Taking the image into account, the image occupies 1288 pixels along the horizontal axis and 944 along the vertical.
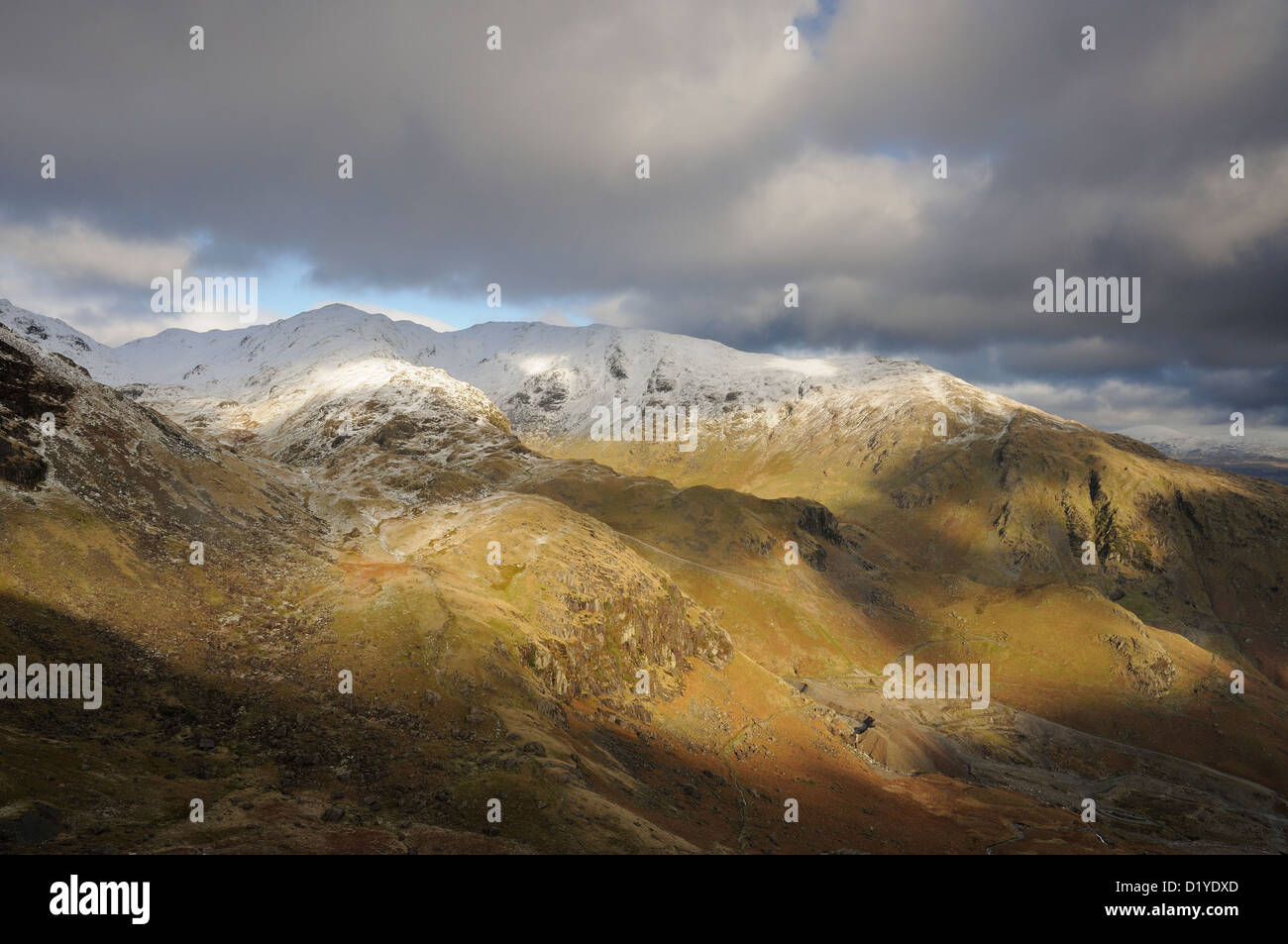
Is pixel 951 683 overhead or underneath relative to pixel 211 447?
underneath

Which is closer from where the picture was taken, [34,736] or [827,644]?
[34,736]

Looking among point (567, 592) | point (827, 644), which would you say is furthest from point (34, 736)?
point (827, 644)

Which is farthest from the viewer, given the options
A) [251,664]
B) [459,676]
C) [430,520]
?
[430,520]

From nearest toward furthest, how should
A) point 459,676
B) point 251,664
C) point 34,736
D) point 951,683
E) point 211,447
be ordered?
1. point 34,736
2. point 251,664
3. point 459,676
4. point 211,447
5. point 951,683

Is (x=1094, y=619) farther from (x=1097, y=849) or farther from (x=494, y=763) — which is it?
(x=494, y=763)

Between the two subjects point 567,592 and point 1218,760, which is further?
point 1218,760

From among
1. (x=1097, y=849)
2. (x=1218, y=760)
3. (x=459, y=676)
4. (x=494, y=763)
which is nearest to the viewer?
(x=494, y=763)

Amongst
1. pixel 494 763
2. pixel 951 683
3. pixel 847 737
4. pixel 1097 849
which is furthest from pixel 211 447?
pixel 951 683

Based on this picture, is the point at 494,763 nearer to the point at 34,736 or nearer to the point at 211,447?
the point at 34,736
